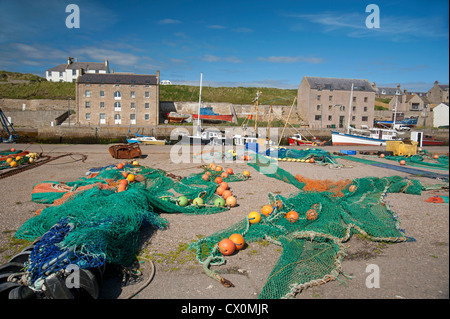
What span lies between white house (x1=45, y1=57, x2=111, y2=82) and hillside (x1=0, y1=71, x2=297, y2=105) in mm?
7536

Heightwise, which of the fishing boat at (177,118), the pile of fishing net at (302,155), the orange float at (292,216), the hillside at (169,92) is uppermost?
the hillside at (169,92)

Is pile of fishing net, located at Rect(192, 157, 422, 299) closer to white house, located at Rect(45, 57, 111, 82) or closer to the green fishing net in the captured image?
the green fishing net

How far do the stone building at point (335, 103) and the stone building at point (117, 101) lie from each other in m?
23.1

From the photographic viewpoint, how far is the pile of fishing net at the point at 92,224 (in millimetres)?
3770

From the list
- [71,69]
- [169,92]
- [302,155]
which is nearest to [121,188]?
[302,155]

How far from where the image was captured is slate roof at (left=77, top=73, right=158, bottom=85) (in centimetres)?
4159

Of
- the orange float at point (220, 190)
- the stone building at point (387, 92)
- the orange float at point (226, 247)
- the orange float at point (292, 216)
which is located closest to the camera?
the orange float at point (226, 247)

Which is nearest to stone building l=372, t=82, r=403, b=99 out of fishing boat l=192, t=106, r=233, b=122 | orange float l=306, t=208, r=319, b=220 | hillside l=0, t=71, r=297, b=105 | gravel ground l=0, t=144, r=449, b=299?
hillside l=0, t=71, r=297, b=105

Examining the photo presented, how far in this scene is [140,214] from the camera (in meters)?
5.75

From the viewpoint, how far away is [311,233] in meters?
5.35

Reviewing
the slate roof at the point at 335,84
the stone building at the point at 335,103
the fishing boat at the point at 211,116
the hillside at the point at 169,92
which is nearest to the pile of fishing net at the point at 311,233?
the fishing boat at the point at 211,116

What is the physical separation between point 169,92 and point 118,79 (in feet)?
50.9

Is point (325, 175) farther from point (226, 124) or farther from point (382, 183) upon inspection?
point (226, 124)

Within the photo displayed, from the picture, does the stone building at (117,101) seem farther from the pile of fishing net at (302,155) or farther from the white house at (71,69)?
the pile of fishing net at (302,155)
